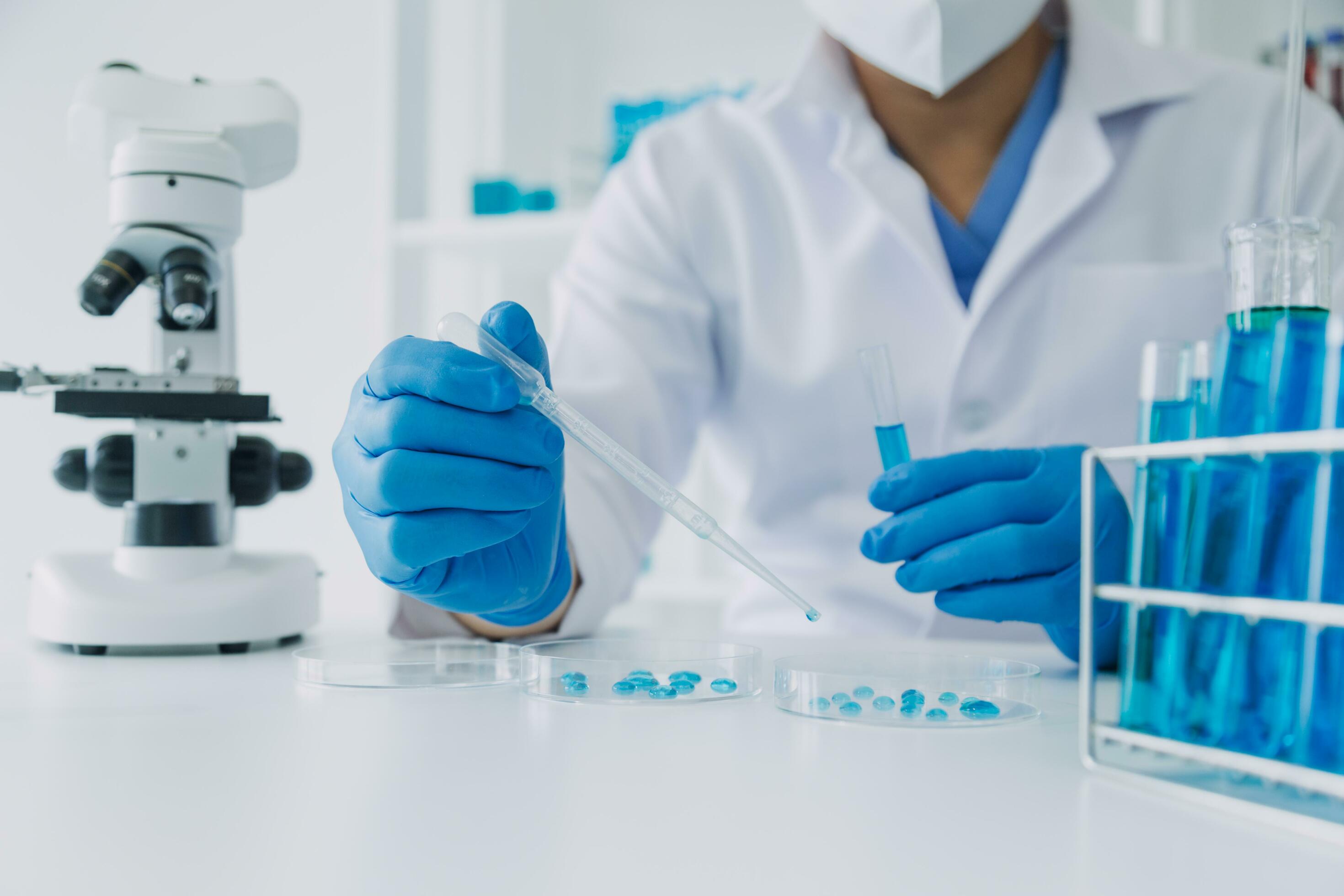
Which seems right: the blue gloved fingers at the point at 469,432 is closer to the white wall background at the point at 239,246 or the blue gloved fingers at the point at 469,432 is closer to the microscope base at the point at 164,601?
the microscope base at the point at 164,601

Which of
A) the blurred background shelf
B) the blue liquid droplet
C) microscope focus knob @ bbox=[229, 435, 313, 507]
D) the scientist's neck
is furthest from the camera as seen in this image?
the blurred background shelf

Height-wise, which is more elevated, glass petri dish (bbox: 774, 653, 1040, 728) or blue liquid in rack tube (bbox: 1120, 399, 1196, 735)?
blue liquid in rack tube (bbox: 1120, 399, 1196, 735)

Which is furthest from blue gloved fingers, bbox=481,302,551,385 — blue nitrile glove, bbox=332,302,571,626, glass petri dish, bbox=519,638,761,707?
glass petri dish, bbox=519,638,761,707

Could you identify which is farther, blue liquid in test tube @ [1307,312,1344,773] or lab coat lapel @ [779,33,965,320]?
lab coat lapel @ [779,33,965,320]

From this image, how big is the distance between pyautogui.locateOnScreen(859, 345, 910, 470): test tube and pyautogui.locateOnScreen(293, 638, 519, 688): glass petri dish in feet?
1.20

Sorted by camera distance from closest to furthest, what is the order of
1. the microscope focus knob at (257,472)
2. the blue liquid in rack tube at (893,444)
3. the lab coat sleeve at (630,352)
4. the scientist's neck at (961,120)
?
the blue liquid in rack tube at (893,444)
the microscope focus knob at (257,472)
the lab coat sleeve at (630,352)
the scientist's neck at (961,120)

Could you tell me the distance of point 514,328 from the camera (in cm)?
77

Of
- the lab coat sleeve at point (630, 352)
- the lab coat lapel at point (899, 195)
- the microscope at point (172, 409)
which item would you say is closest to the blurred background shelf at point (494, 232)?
the lab coat sleeve at point (630, 352)

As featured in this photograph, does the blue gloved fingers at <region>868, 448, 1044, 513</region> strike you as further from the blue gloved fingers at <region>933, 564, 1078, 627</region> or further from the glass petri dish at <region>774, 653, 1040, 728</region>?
the glass petri dish at <region>774, 653, 1040, 728</region>

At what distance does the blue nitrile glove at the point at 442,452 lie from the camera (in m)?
0.74

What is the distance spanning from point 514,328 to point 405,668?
277 mm

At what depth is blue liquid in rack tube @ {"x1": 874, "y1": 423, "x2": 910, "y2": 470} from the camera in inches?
36.4

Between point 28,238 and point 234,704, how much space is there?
2991 millimetres

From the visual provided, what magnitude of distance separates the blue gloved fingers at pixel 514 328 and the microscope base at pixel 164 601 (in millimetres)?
411
